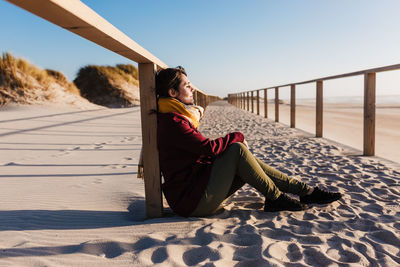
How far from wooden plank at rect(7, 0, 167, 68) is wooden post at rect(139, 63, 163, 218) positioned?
26 centimetres

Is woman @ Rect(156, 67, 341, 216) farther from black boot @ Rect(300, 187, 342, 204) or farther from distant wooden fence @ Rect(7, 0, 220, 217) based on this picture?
black boot @ Rect(300, 187, 342, 204)

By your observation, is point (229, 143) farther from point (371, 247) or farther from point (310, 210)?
point (371, 247)

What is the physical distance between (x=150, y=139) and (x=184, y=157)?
0.91 ft

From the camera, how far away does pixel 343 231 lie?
6.24ft

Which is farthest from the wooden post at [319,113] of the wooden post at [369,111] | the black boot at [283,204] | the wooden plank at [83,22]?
the wooden plank at [83,22]

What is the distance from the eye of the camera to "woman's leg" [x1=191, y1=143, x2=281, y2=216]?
1.98 m

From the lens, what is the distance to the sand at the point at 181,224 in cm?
159

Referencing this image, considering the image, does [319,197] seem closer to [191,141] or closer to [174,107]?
[191,141]

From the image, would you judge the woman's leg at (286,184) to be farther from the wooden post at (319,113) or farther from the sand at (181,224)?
the wooden post at (319,113)

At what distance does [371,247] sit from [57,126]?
720cm

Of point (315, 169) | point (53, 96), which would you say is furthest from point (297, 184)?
point (53, 96)

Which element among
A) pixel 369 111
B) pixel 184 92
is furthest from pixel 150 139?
pixel 369 111

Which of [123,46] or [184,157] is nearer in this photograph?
[123,46]

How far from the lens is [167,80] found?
203 centimetres
